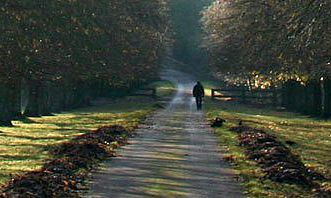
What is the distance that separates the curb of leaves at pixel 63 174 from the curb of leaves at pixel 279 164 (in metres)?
4.15

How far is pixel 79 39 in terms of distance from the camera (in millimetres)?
Result: 32875

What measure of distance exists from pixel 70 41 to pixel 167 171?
51.0 feet

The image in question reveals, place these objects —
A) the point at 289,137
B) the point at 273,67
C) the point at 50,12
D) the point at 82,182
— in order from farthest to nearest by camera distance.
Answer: the point at 273,67 → the point at 289,137 → the point at 50,12 → the point at 82,182

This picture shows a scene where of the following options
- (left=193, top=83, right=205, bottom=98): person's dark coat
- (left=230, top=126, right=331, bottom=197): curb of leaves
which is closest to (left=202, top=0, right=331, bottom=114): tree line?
(left=230, top=126, right=331, bottom=197): curb of leaves

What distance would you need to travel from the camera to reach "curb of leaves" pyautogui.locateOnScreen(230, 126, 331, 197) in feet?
52.6

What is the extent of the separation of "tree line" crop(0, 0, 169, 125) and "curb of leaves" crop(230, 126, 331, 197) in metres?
8.27

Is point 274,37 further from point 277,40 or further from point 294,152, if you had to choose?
point 294,152

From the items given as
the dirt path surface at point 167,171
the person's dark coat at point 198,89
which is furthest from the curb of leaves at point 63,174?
the person's dark coat at point 198,89

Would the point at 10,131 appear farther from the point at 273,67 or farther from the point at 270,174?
the point at 270,174

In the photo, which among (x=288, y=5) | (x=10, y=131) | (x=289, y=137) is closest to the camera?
(x=288, y=5)

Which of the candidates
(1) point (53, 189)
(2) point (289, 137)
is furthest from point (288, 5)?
(1) point (53, 189)

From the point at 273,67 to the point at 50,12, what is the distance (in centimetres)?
1801

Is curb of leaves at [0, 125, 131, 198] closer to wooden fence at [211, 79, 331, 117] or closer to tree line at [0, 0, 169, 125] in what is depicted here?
tree line at [0, 0, 169, 125]

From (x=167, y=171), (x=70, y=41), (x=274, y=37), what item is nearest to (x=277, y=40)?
(x=274, y=37)
